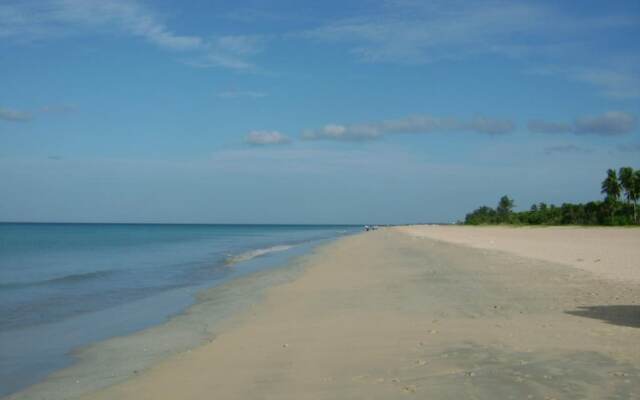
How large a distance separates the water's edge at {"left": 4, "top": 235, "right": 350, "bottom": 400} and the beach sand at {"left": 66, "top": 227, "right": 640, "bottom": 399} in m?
0.40

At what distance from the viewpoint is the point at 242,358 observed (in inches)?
363

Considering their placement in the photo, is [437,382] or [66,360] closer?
[437,382]

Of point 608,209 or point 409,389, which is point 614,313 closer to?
point 409,389

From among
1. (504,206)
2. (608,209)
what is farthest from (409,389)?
(504,206)

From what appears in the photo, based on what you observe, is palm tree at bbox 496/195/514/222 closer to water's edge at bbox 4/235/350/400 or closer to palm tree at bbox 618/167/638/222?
palm tree at bbox 618/167/638/222

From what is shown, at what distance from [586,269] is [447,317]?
36.4 feet

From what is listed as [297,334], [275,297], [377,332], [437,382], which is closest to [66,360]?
[297,334]

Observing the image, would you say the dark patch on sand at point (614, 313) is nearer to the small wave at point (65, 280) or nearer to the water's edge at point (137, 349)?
the water's edge at point (137, 349)

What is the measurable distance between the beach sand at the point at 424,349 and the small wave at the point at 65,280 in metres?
12.8

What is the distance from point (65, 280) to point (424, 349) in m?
21.0

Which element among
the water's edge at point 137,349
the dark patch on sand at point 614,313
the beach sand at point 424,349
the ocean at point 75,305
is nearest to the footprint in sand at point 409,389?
the beach sand at point 424,349

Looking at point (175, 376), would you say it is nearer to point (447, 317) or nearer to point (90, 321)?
point (447, 317)

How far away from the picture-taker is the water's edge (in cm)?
848

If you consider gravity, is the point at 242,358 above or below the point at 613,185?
below
